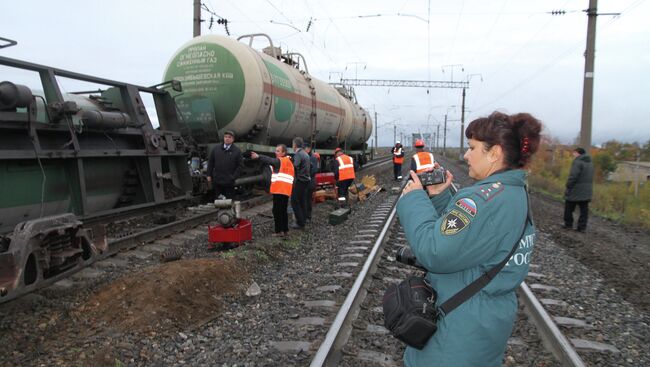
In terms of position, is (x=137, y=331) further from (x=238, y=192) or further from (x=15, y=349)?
(x=238, y=192)

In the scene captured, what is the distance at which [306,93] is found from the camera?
42.0ft

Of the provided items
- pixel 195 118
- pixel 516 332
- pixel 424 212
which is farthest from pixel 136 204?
pixel 424 212

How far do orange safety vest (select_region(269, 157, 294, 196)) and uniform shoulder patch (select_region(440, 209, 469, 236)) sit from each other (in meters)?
6.24

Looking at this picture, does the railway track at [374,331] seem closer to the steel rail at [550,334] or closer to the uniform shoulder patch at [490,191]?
the steel rail at [550,334]

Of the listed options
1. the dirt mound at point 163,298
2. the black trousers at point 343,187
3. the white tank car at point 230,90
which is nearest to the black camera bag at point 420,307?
the dirt mound at point 163,298

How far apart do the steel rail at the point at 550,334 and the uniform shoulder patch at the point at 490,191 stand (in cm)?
236

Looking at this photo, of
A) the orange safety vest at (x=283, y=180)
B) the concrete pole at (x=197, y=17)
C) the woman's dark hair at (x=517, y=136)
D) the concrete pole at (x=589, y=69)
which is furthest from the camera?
the concrete pole at (x=197, y=17)

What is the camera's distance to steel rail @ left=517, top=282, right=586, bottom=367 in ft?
10.9

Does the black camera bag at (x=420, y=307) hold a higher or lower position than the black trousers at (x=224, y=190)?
higher

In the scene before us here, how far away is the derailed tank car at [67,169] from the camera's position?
3.99 metres

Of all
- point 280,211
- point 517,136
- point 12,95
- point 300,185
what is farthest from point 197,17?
point 517,136

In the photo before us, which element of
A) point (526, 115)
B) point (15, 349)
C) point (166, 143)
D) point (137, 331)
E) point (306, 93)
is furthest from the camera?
point (306, 93)

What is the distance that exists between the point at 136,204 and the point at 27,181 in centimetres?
233

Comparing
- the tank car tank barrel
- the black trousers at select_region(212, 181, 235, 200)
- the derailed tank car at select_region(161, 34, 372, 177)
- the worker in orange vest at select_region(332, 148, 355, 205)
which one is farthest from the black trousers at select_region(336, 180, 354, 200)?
the tank car tank barrel
